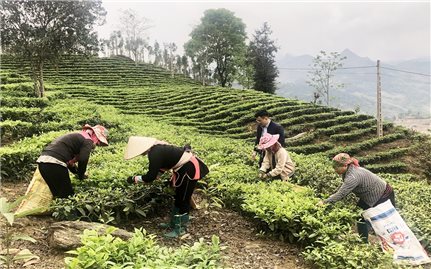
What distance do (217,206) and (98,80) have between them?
1416 inches

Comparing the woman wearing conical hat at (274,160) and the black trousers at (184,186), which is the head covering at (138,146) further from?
the woman wearing conical hat at (274,160)

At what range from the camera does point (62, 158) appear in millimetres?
4926

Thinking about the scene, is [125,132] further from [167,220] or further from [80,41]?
[80,41]

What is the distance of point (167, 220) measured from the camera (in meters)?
5.53

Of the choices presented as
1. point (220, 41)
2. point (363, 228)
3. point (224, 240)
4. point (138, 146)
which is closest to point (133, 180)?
point (138, 146)

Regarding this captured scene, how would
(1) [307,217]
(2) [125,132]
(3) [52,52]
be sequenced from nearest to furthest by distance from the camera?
1. (1) [307,217]
2. (2) [125,132]
3. (3) [52,52]

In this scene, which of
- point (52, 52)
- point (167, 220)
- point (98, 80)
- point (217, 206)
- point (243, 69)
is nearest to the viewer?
point (167, 220)

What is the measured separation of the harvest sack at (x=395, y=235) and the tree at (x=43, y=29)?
17.0 metres

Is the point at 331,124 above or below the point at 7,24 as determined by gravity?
below

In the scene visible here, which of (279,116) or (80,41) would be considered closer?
(80,41)

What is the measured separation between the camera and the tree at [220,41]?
48.8 metres

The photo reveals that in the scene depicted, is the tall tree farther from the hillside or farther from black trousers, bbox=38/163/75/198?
black trousers, bbox=38/163/75/198

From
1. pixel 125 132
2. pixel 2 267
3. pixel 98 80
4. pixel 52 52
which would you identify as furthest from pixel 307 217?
pixel 98 80

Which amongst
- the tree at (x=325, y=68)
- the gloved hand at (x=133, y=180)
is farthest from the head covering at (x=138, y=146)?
the tree at (x=325, y=68)
